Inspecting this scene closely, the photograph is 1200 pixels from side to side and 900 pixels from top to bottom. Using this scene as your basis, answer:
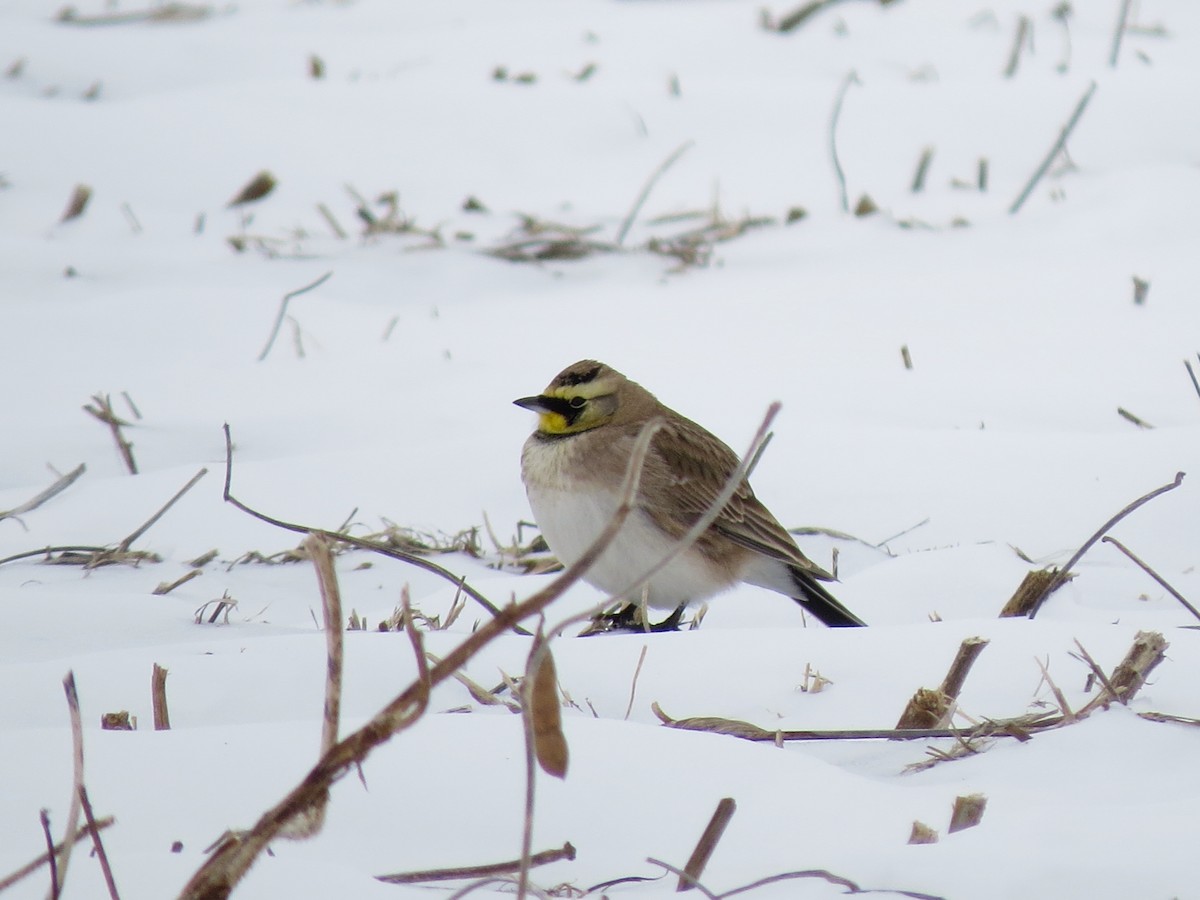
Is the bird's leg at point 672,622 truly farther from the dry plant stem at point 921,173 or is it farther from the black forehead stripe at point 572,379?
the dry plant stem at point 921,173

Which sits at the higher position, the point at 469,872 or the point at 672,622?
the point at 469,872

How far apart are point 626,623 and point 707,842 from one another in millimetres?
2064

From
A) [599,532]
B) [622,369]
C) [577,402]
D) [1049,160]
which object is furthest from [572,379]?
[1049,160]

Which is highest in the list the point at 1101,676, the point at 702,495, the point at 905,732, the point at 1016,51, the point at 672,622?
the point at 1016,51

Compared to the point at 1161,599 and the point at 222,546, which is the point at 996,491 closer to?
the point at 1161,599

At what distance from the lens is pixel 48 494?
4539 millimetres

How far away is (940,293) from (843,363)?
3.38 ft

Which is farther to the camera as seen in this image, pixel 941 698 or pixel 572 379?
pixel 572 379

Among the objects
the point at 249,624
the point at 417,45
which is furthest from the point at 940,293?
the point at 417,45

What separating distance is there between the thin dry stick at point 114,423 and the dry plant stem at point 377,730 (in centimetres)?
348

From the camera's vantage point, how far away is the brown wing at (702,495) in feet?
14.1

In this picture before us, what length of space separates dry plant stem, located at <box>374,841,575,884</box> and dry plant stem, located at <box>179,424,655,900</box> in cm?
37

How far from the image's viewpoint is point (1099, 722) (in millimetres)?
2527

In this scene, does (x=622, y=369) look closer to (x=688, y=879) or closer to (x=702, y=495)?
(x=702, y=495)
